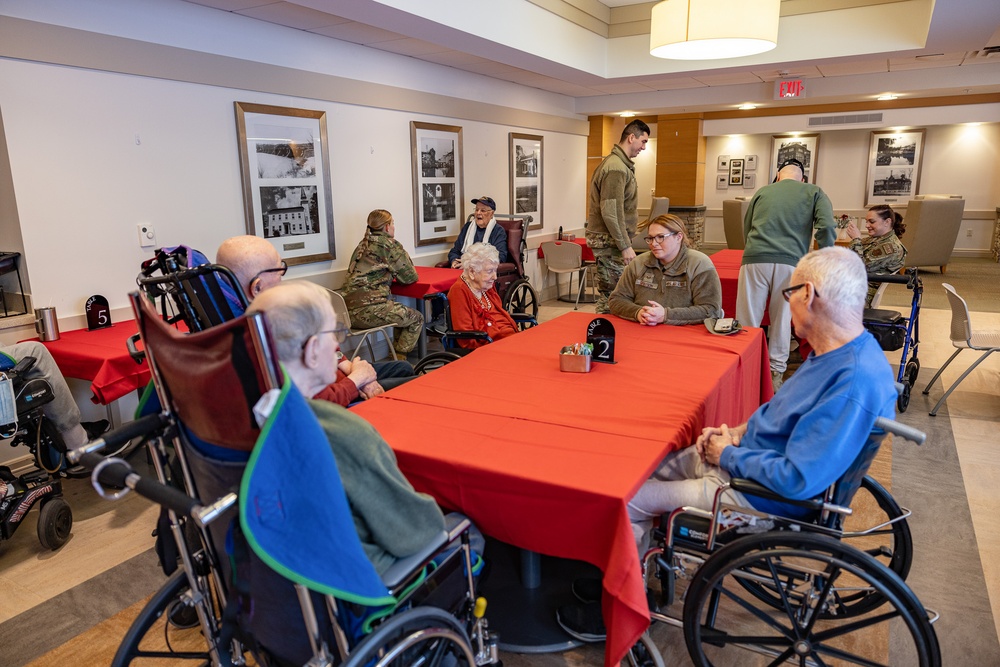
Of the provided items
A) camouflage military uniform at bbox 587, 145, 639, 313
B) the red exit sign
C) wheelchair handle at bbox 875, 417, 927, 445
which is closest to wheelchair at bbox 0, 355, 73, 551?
wheelchair handle at bbox 875, 417, 927, 445

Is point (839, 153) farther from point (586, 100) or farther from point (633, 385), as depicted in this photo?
point (633, 385)

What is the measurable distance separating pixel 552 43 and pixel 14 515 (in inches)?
204

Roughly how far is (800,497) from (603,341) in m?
1.26

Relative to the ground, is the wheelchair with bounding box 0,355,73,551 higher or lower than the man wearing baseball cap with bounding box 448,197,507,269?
lower

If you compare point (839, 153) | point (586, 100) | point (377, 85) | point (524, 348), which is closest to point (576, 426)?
point (524, 348)

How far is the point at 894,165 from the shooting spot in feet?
40.3

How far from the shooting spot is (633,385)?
258 centimetres

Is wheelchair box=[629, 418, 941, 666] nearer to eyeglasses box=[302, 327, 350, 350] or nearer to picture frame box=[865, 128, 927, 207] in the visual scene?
eyeglasses box=[302, 327, 350, 350]

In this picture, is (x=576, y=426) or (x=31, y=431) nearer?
(x=576, y=426)

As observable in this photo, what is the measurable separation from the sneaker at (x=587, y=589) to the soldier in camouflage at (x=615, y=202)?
314 cm

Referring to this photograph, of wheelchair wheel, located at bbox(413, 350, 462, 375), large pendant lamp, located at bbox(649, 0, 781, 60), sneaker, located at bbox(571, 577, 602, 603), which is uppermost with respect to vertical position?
large pendant lamp, located at bbox(649, 0, 781, 60)

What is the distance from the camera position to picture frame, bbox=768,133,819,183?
12797mm

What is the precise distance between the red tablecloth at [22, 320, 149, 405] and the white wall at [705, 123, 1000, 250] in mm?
12380

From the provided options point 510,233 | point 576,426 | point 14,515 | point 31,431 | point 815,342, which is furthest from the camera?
point 510,233
